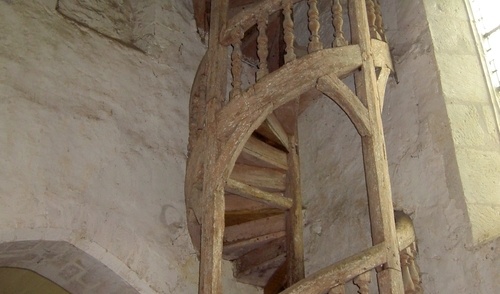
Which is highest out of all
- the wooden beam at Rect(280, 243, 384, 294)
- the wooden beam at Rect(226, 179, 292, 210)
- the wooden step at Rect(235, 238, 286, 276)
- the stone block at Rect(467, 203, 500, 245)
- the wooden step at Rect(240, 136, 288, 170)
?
the wooden step at Rect(240, 136, 288, 170)

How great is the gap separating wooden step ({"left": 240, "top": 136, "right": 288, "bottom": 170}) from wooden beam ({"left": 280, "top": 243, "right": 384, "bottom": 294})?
133 centimetres

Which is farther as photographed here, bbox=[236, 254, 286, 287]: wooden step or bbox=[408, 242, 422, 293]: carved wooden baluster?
bbox=[236, 254, 286, 287]: wooden step

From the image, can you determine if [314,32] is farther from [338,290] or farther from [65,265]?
[65,265]

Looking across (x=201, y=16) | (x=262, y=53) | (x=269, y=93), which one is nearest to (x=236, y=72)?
(x=262, y=53)

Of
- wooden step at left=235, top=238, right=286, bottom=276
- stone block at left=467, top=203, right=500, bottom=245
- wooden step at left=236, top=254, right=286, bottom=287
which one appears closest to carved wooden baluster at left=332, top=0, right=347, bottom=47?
stone block at left=467, top=203, right=500, bottom=245

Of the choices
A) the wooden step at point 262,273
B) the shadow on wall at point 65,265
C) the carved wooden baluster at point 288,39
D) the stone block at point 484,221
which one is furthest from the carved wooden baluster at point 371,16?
the shadow on wall at point 65,265

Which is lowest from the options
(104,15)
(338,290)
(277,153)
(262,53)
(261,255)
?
(338,290)

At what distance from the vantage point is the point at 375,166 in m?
3.39

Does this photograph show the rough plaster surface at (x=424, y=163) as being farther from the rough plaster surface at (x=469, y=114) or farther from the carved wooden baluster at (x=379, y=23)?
the carved wooden baluster at (x=379, y=23)

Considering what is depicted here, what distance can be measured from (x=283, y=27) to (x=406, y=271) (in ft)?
5.95

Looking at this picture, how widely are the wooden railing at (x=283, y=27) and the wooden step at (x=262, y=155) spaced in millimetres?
509

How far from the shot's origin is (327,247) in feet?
14.3

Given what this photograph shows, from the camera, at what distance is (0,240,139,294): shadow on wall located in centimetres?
370

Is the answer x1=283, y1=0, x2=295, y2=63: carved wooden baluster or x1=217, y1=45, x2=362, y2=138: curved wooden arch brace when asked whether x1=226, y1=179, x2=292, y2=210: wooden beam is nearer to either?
x1=217, y1=45, x2=362, y2=138: curved wooden arch brace
